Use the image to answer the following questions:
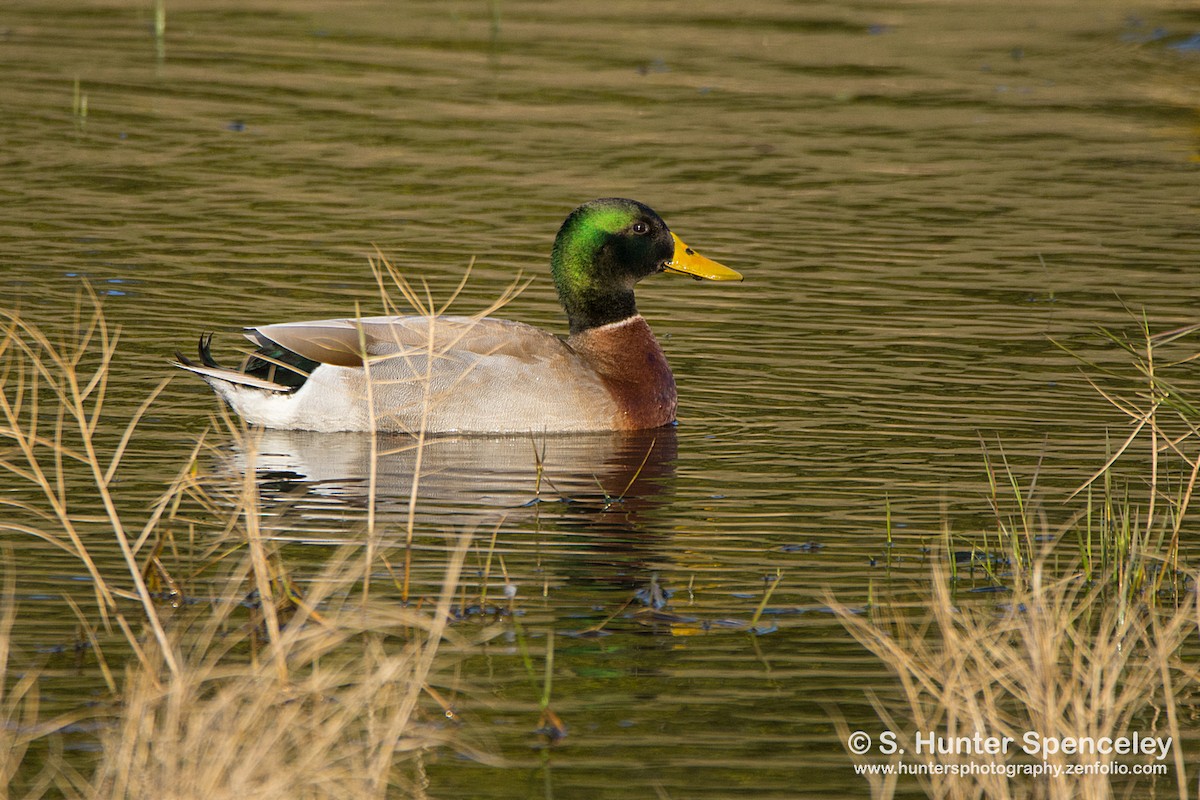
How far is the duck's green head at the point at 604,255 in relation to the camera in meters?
10.8

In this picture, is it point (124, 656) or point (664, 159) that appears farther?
point (664, 159)

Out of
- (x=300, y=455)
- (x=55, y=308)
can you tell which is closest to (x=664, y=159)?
(x=55, y=308)

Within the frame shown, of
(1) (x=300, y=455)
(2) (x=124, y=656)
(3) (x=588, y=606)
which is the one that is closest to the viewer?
(2) (x=124, y=656)

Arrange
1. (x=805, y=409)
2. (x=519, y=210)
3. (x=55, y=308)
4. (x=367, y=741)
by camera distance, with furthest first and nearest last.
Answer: (x=519, y=210), (x=55, y=308), (x=805, y=409), (x=367, y=741)

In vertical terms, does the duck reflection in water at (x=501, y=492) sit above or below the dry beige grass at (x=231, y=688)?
below

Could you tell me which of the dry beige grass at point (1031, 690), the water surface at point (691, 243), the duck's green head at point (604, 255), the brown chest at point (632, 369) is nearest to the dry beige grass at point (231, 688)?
the water surface at point (691, 243)

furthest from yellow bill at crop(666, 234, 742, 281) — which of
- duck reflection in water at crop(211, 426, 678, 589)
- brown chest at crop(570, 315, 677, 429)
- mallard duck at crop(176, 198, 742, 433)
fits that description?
duck reflection in water at crop(211, 426, 678, 589)

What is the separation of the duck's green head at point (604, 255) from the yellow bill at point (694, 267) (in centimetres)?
7

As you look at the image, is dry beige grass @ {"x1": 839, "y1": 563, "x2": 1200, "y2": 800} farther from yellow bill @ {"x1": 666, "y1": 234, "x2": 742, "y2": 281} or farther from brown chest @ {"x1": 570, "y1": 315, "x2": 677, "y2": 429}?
yellow bill @ {"x1": 666, "y1": 234, "x2": 742, "y2": 281}

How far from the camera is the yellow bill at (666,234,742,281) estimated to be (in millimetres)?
11000

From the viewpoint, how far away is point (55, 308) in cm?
1178

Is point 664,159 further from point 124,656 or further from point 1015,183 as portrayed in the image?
point 124,656

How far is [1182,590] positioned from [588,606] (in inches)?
91.8

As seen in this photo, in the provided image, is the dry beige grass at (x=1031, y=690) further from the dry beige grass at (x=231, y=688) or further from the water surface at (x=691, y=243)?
the dry beige grass at (x=231, y=688)
